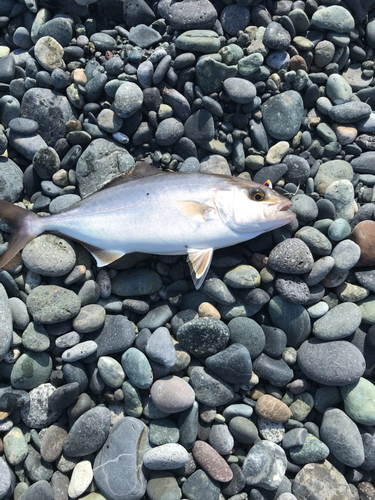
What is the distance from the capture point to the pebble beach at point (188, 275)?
367 cm

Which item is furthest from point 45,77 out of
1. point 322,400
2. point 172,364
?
point 322,400

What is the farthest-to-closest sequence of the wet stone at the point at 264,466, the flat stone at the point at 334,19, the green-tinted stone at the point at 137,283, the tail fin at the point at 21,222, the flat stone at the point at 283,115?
the flat stone at the point at 334,19 → the flat stone at the point at 283,115 → the green-tinted stone at the point at 137,283 → the tail fin at the point at 21,222 → the wet stone at the point at 264,466

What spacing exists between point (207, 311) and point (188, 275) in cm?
52

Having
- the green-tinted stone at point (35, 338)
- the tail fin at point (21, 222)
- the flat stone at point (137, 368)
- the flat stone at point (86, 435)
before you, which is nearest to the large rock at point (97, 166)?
the tail fin at point (21, 222)

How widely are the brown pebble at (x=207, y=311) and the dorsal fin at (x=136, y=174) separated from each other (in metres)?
1.72

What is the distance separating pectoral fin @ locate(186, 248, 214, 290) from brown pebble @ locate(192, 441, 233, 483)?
176cm

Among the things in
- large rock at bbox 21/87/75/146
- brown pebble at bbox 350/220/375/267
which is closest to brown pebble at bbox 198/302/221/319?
brown pebble at bbox 350/220/375/267

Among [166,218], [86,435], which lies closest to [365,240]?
[166,218]

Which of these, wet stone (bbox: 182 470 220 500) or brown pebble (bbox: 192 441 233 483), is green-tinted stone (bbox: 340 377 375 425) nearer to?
brown pebble (bbox: 192 441 233 483)

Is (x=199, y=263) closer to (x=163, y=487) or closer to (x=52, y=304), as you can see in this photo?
(x=52, y=304)

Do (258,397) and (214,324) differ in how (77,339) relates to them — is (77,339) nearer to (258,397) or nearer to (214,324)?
(214,324)

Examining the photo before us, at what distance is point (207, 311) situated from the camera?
3.95 metres

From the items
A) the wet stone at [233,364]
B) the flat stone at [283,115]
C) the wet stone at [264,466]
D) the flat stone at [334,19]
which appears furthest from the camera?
the flat stone at [334,19]

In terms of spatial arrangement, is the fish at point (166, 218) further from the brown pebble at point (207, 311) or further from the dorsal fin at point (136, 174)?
the brown pebble at point (207, 311)
